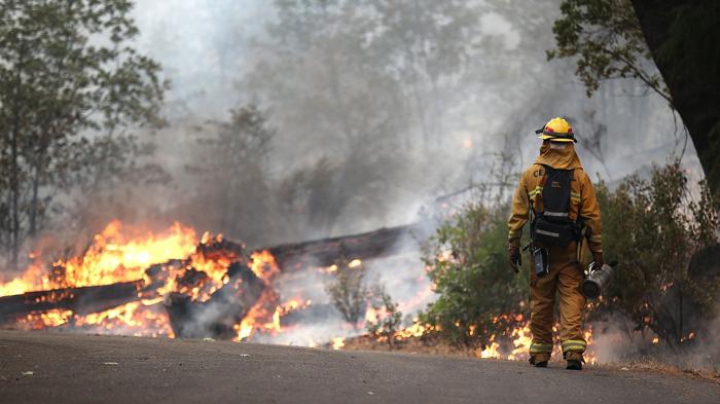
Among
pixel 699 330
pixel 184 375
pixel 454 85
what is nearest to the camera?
pixel 184 375


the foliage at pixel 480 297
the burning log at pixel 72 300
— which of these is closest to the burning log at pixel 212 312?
the burning log at pixel 72 300

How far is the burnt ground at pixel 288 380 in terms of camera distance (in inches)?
205

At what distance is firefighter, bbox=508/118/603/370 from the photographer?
7.81 metres

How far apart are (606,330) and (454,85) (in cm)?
4536

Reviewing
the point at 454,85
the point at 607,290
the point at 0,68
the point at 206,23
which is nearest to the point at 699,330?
the point at 607,290

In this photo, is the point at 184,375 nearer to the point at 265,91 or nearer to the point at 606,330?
the point at 606,330

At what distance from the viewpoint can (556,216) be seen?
25.6 ft

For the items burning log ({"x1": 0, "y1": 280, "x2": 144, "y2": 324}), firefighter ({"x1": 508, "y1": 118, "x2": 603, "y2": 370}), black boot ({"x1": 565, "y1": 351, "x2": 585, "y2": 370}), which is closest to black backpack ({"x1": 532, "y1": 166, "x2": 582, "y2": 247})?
firefighter ({"x1": 508, "y1": 118, "x2": 603, "y2": 370})

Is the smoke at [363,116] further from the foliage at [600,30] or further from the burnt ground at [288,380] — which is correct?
the burnt ground at [288,380]

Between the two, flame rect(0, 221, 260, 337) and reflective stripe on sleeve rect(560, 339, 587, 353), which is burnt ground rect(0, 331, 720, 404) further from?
flame rect(0, 221, 260, 337)

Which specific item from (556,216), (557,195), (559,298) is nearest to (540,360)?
(559,298)

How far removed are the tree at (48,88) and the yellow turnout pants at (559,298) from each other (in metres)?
18.8

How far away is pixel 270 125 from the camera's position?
5259 centimetres

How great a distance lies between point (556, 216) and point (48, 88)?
20092mm
